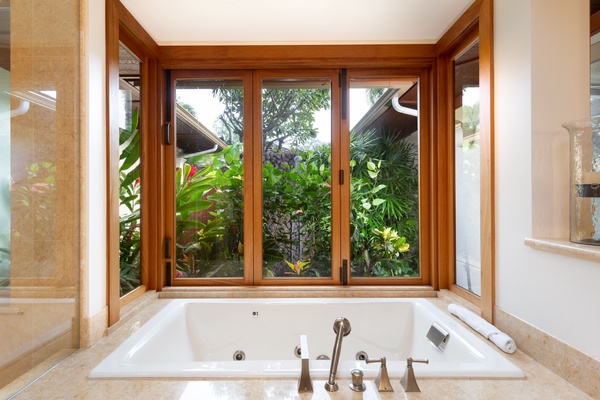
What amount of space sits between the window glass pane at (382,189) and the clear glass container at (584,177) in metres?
1.05

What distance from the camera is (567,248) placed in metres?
1.17

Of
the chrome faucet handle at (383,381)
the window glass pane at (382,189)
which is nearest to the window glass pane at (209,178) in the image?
the window glass pane at (382,189)

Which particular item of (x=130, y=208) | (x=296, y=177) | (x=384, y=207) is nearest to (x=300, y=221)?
(x=296, y=177)

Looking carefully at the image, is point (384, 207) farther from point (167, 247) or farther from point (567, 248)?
point (167, 247)

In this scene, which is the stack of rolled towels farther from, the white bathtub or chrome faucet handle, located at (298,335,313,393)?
chrome faucet handle, located at (298,335,313,393)

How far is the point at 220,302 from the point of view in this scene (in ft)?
6.70

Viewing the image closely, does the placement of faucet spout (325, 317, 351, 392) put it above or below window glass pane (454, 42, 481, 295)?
below

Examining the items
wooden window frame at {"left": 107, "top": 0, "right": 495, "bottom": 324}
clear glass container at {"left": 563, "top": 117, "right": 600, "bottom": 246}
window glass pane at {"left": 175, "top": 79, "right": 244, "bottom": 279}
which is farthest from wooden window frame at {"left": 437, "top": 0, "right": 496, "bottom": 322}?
window glass pane at {"left": 175, "top": 79, "right": 244, "bottom": 279}

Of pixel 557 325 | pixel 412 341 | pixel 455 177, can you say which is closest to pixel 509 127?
pixel 455 177

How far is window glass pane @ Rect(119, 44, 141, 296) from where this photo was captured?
6.40 feet

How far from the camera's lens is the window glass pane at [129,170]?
6.40ft

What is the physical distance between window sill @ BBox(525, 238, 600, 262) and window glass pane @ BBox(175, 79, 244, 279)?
1.65 metres

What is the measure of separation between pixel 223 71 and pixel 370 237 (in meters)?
1.52

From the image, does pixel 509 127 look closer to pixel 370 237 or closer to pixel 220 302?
pixel 370 237
